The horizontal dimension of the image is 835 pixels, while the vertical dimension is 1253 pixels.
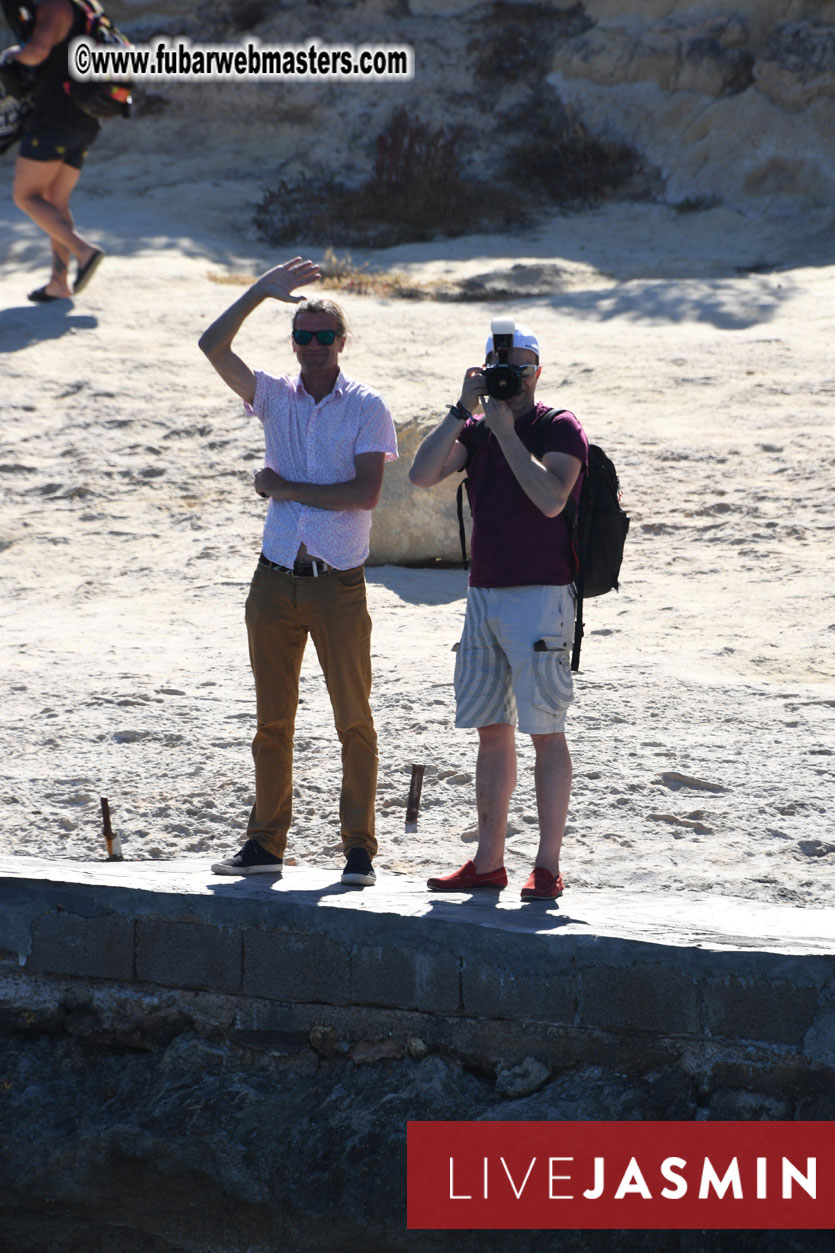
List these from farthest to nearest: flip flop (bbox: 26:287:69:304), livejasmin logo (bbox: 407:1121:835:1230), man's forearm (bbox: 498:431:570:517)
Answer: flip flop (bbox: 26:287:69:304) → man's forearm (bbox: 498:431:570:517) → livejasmin logo (bbox: 407:1121:835:1230)

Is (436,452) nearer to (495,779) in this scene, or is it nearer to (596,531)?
(596,531)

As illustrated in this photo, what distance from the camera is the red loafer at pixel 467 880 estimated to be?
3912mm

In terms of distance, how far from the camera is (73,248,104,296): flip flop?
9883 mm

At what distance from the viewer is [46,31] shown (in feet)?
30.5

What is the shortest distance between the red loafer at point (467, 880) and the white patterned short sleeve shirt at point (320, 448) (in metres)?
0.90

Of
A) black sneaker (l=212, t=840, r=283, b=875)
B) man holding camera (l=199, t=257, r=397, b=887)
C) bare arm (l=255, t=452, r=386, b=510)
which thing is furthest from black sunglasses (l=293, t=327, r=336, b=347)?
black sneaker (l=212, t=840, r=283, b=875)

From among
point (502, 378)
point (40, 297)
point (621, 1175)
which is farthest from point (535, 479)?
point (40, 297)

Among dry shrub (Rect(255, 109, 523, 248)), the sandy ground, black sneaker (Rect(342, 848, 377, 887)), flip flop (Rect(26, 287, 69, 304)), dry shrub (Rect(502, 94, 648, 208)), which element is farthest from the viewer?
dry shrub (Rect(502, 94, 648, 208))

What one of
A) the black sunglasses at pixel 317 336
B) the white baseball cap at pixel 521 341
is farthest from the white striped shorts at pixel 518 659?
the black sunglasses at pixel 317 336

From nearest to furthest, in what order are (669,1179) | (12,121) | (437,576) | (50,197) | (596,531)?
1. (669,1179)
2. (596,531)
3. (437,576)
4. (50,197)
5. (12,121)

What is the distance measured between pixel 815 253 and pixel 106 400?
6.70 metres

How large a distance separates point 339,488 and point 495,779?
35.4 inches

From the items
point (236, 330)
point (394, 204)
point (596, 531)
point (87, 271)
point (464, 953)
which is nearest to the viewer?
point (464, 953)

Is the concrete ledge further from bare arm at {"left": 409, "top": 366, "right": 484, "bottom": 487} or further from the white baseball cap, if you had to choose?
the white baseball cap
